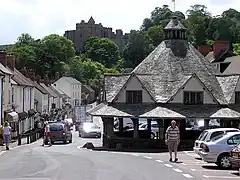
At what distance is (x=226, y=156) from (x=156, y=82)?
24892 millimetres

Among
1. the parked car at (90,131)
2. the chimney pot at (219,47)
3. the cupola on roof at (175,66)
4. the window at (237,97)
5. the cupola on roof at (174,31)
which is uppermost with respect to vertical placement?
the chimney pot at (219,47)

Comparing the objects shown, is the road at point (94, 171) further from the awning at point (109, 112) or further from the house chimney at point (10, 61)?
the house chimney at point (10, 61)

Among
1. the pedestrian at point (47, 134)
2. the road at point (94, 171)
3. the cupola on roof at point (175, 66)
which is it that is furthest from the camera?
the cupola on roof at point (175, 66)

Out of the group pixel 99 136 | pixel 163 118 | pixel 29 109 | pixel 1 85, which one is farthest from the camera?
pixel 29 109

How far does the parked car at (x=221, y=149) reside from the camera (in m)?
24.9

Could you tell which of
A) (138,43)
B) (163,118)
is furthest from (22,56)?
(163,118)

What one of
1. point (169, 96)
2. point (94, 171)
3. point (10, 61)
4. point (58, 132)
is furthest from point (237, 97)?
point (10, 61)

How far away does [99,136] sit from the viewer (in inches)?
2569

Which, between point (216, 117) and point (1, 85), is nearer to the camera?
point (216, 117)

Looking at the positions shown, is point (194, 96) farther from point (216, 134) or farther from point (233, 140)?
point (233, 140)

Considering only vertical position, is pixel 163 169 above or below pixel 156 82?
below

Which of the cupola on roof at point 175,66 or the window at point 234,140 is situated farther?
the cupola on roof at point 175,66

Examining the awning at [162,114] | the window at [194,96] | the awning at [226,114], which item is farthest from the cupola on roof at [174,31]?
the awning at [226,114]

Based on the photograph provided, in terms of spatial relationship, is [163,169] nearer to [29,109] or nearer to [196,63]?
[196,63]
